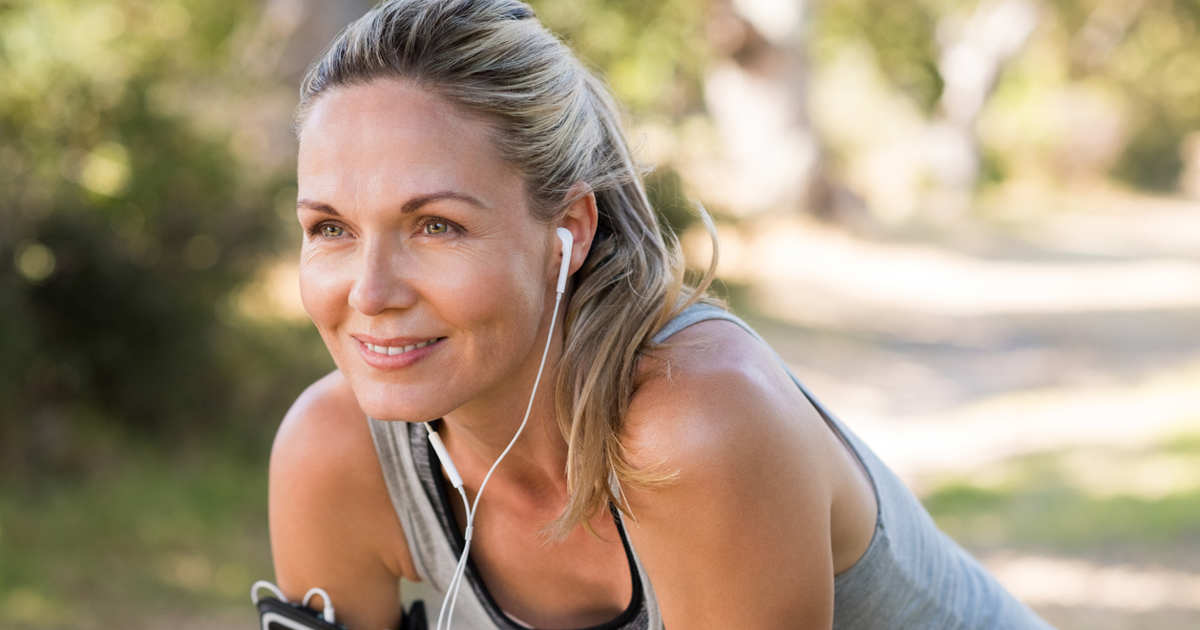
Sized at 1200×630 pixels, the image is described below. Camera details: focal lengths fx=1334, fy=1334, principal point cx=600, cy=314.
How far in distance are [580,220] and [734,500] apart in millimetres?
516

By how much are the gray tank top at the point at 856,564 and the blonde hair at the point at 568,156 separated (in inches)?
3.4

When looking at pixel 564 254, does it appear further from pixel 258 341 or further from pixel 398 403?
pixel 258 341

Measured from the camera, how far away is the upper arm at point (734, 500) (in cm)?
190

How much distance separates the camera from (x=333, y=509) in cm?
237

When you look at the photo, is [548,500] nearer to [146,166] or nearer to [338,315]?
[338,315]

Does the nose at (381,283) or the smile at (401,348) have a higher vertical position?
the nose at (381,283)

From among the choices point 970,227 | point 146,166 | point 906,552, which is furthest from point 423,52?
point 970,227

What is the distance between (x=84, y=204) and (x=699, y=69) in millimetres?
6904

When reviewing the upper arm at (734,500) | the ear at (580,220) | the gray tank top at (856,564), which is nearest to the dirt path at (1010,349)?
the gray tank top at (856,564)

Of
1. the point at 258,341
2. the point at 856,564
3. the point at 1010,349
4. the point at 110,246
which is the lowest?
the point at 856,564

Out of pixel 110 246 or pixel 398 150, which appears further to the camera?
pixel 110 246

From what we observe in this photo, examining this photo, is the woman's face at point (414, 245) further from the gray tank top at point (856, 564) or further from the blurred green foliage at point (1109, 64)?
the blurred green foliage at point (1109, 64)

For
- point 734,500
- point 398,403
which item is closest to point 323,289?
Answer: point 398,403

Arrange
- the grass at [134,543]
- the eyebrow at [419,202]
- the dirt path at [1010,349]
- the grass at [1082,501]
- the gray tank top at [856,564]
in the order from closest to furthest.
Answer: the eyebrow at [419,202], the gray tank top at [856,564], the grass at [134,543], the dirt path at [1010,349], the grass at [1082,501]
